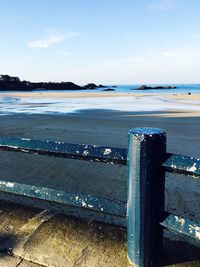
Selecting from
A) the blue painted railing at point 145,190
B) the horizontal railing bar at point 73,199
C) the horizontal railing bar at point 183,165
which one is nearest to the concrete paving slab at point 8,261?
the horizontal railing bar at point 73,199

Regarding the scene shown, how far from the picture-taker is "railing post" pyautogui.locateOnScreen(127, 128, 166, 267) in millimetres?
2061

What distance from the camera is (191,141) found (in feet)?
29.7

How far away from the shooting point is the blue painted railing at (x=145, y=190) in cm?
206

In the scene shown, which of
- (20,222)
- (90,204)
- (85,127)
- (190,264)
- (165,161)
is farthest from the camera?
(85,127)

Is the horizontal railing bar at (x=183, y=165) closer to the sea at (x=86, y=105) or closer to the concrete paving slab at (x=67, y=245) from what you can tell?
the concrete paving slab at (x=67, y=245)

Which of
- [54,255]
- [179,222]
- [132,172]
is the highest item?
[132,172]

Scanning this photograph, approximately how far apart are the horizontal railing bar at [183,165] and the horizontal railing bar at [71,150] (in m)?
0.30

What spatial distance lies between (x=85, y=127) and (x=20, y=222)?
29.2 feet

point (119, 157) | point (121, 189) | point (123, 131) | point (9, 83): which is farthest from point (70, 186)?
point (9, 83)

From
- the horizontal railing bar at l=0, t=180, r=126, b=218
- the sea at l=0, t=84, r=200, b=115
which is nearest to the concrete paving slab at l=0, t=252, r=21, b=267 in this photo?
the horizontal railing bar at l=0, t=180, r=126, b=218

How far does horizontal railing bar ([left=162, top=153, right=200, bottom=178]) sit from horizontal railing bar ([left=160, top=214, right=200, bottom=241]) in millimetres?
305

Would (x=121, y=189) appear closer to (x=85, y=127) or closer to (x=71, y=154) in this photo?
(x=71, y=154)

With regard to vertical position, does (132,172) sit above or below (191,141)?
above

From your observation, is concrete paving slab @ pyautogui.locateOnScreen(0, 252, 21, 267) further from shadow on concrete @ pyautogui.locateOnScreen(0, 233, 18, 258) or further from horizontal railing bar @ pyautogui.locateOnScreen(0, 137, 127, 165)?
horizontal railing bar @ pyautogui.locateOnScreen(0, 137, 127, 165)
